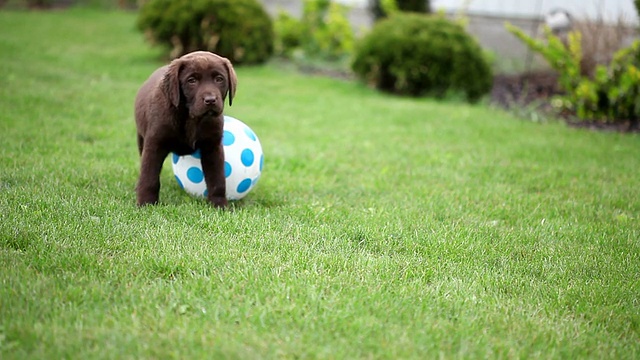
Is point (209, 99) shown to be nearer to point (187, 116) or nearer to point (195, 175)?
point (187, 116)

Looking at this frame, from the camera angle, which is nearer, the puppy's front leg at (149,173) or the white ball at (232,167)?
the puppy's front leg at (149,173)

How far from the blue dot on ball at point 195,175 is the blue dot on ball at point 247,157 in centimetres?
38

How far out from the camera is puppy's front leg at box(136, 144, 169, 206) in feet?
16.9

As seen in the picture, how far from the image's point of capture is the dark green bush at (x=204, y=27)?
13.6 m

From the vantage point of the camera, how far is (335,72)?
15000mm

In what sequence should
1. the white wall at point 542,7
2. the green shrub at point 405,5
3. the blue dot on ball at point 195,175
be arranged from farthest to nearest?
1. the green shrub at point 405,5
2. the white wall at point 542,7
3. the blue dot on ball at point 195,175

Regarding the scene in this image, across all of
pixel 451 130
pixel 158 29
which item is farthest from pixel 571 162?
pixel 158 29

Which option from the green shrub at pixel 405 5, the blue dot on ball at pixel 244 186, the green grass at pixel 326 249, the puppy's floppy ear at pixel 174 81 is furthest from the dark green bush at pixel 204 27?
the puppy's floppy ear at pixel 174 81

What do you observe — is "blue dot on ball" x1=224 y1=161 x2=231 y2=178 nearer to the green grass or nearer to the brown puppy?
the brown puppy

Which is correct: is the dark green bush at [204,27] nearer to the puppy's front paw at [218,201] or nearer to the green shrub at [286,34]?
the green shrub at [286,34]

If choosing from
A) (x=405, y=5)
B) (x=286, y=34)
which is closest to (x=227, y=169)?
(x=286, y=34)

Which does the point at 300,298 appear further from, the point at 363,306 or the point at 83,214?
the point at 83,214

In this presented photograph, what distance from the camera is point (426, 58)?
12.1m

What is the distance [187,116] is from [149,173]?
569 millimetres
